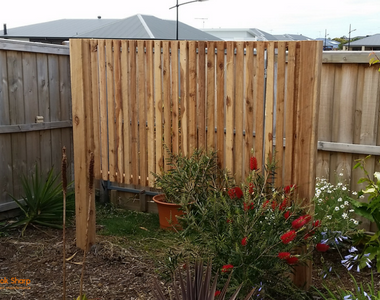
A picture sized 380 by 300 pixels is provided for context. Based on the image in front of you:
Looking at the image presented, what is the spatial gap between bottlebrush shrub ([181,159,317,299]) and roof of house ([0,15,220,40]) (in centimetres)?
1447

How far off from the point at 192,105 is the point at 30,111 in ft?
9.05

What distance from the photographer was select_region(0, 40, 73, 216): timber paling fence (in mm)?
5422

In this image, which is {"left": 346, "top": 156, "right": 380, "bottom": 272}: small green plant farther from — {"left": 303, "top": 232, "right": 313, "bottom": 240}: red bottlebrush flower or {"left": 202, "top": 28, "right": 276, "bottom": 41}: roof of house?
{"left": 202, "top": 28, "right": 276, "bottom": 41}: roof of house

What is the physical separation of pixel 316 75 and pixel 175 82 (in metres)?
1.21

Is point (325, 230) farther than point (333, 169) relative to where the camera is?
No

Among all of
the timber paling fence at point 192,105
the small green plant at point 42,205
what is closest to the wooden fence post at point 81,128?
the timber paling fence at point 192,105

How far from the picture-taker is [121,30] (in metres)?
18.0

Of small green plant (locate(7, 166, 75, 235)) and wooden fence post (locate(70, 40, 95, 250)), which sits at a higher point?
wooden fence post (locate(70, 40, 95, 250))

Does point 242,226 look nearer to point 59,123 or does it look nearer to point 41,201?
point 41,201

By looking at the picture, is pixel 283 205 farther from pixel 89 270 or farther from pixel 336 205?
pixel 89 270

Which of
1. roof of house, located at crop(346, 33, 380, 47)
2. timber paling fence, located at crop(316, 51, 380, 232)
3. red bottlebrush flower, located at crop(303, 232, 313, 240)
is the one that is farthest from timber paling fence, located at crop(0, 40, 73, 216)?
roof of house, located at crop(346, 33, 380, 47)

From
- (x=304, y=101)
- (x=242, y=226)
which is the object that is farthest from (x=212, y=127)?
(x=242, y=226)

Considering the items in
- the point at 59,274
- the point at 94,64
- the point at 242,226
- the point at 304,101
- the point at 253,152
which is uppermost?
the point at 94,64

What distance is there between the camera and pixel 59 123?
614 cm
